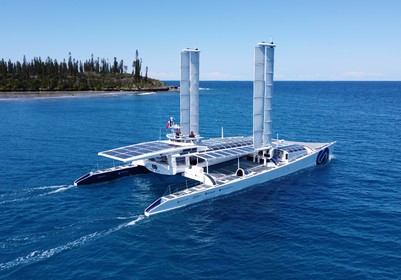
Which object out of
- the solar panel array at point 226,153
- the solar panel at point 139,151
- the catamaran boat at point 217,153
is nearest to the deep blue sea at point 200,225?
the catamaran boat at point 217,153

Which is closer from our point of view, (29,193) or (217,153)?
(29,193)

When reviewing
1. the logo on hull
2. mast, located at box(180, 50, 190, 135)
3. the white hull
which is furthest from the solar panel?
the logo on hull

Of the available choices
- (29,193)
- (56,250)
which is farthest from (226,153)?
(56,250)

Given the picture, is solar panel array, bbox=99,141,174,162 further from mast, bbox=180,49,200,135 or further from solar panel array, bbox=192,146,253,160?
mast, bbox=180,49,200,135

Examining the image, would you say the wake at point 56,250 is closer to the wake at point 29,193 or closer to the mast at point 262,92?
the wake at point 29,193

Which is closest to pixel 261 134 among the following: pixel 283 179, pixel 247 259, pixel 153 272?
pixel 283 179

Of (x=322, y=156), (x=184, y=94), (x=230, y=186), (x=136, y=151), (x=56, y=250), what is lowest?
(x=56, y=250)

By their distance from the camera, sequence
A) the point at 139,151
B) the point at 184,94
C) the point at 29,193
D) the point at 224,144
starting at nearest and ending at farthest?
the point at 29,193, the point at 139,151, the point at 224,144, the point at 184,94

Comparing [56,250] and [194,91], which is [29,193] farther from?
[194,91]
